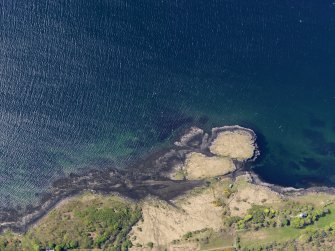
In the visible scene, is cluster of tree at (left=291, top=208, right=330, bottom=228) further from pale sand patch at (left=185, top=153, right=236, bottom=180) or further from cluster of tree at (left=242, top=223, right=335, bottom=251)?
pale sand patch at (left=185, top=153, right=236, bottom=180)

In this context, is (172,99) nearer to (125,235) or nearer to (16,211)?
(125,235)

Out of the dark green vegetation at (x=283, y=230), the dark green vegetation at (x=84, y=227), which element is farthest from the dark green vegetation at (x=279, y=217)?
the dark green vegetation at (x=84, y=227)

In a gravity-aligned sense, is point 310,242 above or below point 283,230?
below

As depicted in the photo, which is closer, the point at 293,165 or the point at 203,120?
the point at 203,120

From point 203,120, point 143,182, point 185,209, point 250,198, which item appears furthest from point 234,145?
point 143,182

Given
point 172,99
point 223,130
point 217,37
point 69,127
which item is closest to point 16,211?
point 69,127

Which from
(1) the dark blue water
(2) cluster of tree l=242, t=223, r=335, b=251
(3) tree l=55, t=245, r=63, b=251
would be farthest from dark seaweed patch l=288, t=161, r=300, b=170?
(3) tree l=55, t=245, r=63, b=251

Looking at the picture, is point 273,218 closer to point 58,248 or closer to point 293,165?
point 293,165
